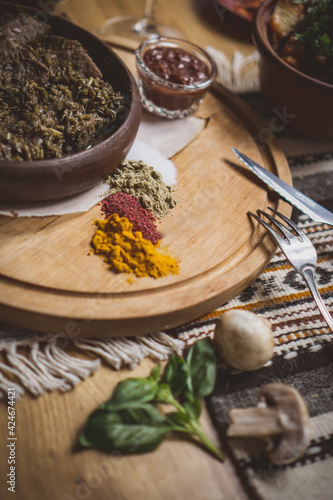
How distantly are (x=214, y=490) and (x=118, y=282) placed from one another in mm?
846

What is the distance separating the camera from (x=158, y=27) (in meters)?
3.50

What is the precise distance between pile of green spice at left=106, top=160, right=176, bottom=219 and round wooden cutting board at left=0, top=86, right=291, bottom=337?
63 millimetres

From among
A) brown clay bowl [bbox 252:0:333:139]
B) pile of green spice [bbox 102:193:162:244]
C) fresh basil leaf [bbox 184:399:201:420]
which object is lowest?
fresh basil leaf [bbox 184:399:201:420]

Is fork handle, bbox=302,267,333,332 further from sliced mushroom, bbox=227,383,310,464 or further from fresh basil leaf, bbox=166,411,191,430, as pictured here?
fresh basil leaf, bbox=166,411,191,430

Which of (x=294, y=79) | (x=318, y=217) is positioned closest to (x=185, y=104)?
(x=294, y=79)

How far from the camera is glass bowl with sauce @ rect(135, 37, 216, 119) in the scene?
2500mm

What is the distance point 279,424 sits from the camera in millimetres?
1476

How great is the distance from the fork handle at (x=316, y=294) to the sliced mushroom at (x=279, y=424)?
1.46 ft

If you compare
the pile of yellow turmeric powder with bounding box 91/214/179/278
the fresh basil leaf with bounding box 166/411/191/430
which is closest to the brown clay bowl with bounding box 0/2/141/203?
the pile of yellow turmeric powder with bounding box 91/214/179/278

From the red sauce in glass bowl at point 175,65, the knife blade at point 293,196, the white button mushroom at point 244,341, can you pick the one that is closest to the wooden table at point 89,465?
the white button mushroom at point 244,341

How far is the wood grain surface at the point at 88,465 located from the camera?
138 centimetres

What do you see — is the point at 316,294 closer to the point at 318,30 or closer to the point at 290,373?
the point at 290,373

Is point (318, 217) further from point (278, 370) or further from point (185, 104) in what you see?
point (185, 104)

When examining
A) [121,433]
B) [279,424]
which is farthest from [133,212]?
[279,424]
